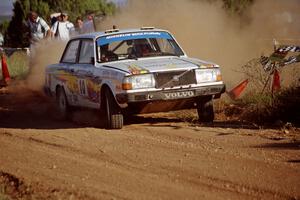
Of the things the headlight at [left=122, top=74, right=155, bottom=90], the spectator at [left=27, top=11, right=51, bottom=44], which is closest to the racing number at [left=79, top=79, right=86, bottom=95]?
the headlight at [left=122, top=74, right=155, bottom=90]

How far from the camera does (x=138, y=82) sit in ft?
30.9

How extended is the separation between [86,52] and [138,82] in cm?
205

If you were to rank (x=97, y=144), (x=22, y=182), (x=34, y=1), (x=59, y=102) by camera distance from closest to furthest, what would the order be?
(x=22, y=182) → (x=97, y=144) → (x=59, y=102) → (x=34, y=1)

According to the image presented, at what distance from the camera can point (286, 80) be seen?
41.9 feet

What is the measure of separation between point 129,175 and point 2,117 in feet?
21.1

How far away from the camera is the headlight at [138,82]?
30.7 ft

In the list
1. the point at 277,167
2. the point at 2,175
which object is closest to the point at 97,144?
the point at 2,175

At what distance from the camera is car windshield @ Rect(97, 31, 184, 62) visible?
418 inches

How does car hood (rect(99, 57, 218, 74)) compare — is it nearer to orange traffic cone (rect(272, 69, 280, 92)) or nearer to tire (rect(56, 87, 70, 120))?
orange traffic cone (rect(272, 69, 280, 92))

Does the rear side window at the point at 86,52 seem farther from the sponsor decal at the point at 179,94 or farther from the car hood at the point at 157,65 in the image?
the sponsor decal at the point at 179,94

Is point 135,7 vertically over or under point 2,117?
over

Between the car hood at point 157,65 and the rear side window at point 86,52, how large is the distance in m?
0.63

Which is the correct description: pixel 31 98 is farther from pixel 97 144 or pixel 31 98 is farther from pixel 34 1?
pixel 34 1

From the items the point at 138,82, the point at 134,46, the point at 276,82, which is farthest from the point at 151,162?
the point at 276,82
